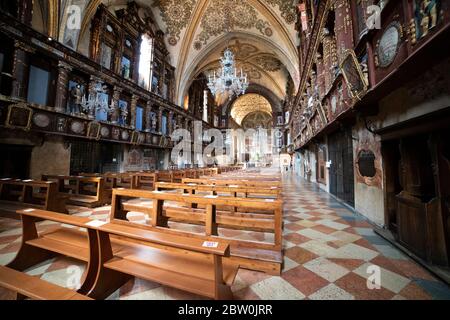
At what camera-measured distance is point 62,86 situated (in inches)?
277

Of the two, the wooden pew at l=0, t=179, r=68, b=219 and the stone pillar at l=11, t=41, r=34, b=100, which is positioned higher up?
the stone pillar at l=11, t=41, r=34, b=100

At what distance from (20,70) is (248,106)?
31.4m

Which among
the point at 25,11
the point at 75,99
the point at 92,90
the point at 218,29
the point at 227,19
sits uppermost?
the point at 227,19

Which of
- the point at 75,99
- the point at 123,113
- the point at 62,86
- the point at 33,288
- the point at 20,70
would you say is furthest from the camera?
the point at 123,113

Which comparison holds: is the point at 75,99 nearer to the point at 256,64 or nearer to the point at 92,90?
the point at 92,90

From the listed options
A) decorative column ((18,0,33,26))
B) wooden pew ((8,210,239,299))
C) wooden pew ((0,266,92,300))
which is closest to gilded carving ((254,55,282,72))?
decorative column ((18,0,33,26))

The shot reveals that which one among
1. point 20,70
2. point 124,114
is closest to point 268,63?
point 124,114

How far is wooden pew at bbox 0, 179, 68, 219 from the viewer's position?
3.48m

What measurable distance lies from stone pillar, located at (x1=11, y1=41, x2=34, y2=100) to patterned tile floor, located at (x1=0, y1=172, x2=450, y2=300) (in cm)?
516

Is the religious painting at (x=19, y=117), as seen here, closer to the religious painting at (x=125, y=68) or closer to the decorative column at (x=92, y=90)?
the decorative column at (x=92, y=90)

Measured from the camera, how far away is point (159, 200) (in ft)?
8.29

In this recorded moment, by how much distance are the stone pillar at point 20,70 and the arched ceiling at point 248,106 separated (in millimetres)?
25698

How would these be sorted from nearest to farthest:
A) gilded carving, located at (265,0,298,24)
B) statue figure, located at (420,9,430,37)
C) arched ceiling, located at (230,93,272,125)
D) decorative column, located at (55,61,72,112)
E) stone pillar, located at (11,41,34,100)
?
statue figure, located at (420,9,430,37), stone pillar, located at (11,41,34,100), decorative column, located at (55,61,72,112), gilded carving, located at (265,0,298,24), arched ceiling, located at (230,93,272,125)

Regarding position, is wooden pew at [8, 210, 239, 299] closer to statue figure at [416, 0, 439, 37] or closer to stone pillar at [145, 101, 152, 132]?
statue figure at [416, 0, 439, 37]
